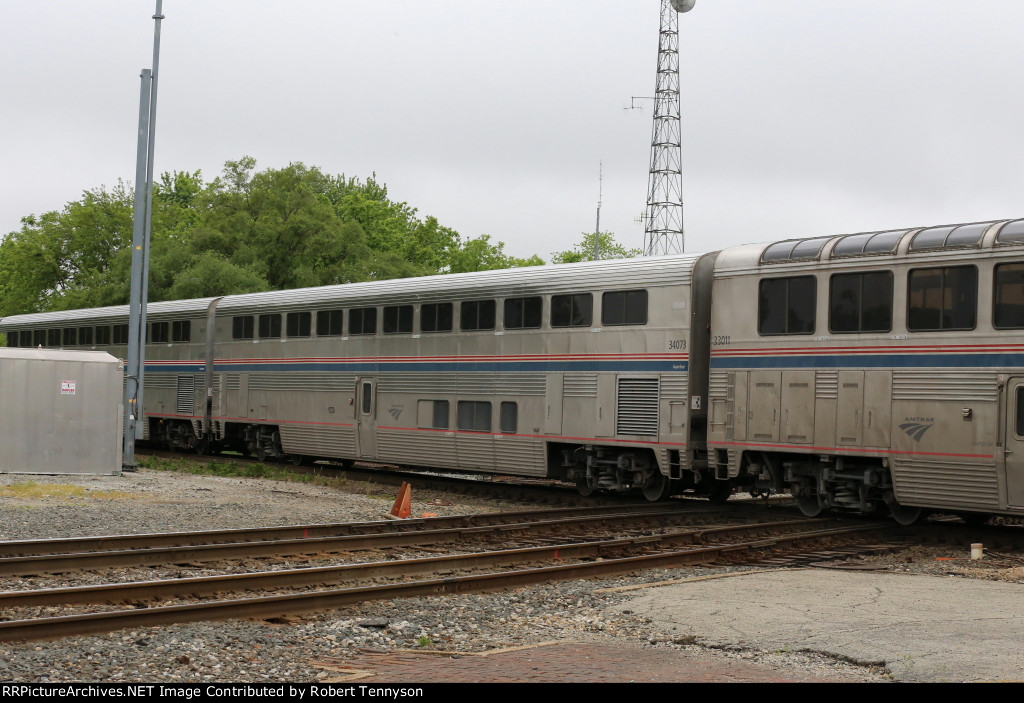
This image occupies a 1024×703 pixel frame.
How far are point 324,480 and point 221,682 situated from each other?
16030mm

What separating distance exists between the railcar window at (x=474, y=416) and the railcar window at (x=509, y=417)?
0.37 meters

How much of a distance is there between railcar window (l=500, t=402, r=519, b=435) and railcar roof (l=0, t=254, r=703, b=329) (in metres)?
2.00

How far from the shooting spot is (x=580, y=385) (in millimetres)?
19578

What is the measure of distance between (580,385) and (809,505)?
4.40 meters

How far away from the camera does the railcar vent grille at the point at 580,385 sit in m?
19.4

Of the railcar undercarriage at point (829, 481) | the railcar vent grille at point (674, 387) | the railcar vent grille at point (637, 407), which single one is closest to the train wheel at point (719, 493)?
the railcar undercarriage at point (829, 481)

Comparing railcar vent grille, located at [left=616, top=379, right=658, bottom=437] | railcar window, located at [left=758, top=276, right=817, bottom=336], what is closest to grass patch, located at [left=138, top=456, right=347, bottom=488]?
railcar vent grille, located at [left=616, top=379, right=658, bottom=437]

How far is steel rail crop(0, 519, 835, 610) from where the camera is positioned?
378 inches

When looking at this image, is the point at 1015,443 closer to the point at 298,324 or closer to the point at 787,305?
the point at 787,305

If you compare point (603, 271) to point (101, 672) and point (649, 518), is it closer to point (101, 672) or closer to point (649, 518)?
point (649, 518)

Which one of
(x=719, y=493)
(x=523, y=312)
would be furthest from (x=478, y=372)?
(x=719, y=493)

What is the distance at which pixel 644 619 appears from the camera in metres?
9.62

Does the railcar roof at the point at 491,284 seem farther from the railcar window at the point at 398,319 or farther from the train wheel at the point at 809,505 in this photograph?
the train wheel at the point at 809,505
